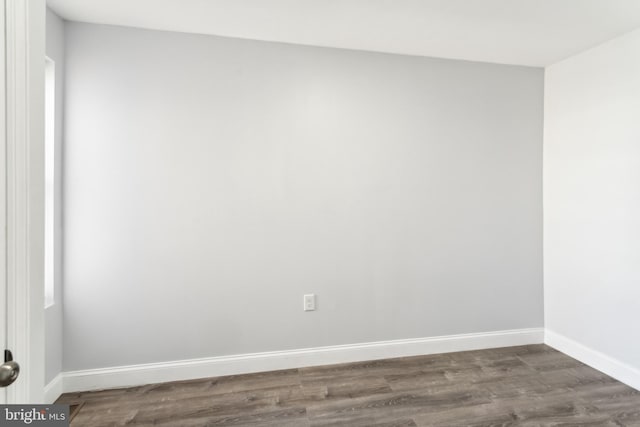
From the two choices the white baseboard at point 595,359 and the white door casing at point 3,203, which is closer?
the white door casing at point 3,203

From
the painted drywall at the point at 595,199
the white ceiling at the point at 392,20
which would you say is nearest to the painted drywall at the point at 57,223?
the white ceiling at the point at 392,20

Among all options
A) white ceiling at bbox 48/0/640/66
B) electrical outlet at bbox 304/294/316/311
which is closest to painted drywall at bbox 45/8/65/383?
white ceiling at bbox 48/0/640/66

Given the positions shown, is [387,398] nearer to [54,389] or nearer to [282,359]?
[282,359]

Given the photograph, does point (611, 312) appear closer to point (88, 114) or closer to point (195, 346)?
point (195, 346)

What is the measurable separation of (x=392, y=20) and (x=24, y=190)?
217 cm

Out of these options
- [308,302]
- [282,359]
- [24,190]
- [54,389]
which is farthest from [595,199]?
[54,389]

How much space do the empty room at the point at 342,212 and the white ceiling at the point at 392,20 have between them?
2 centimetres

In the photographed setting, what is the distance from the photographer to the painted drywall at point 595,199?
221cm

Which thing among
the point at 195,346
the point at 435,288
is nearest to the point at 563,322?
the point at 435,288

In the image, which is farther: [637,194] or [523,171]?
[523,171]

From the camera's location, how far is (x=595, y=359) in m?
2.42

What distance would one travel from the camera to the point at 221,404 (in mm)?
2012

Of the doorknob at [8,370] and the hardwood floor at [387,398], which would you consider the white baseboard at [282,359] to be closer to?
the hardwood floor at [387,398]

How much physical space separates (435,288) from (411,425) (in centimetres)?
113
